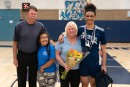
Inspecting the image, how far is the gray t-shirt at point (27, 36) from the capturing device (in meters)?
4.02

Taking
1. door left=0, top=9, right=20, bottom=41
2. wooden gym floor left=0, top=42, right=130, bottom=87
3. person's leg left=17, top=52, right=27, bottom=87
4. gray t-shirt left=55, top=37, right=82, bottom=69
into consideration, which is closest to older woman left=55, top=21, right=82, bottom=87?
gray t-shirt left=55, top=37, right=82, bottom=69

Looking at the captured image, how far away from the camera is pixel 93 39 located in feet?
12.5

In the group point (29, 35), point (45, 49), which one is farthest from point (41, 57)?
point (29, 35)

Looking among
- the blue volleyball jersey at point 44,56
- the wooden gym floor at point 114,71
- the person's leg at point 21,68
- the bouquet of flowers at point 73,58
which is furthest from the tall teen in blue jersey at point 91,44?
the wooden gym floor at point 114,71

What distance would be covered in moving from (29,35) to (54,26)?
11674mm

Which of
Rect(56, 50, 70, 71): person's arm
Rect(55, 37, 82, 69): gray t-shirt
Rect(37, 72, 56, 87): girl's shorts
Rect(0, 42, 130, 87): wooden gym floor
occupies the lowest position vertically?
Rect(0, 42, 130, 87): wooden gym floor

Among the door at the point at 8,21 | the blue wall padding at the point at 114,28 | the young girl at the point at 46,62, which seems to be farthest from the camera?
the door at the point at 8,21

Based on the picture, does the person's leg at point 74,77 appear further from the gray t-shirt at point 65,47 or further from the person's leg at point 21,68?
the person's leg at point 21,68

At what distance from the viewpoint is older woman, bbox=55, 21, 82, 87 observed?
3828mm

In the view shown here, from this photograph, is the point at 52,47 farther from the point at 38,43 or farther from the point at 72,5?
the point at 72,5

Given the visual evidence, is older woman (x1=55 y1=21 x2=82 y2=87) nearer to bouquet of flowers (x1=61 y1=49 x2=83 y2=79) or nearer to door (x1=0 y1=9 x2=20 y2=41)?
bouquet of flowers (x1=61 y1=49 x2=83 y2=79)

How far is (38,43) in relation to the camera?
412cm

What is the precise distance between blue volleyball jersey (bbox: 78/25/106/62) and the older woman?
94mm

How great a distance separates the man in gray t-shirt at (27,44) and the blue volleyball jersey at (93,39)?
74 centimetres
